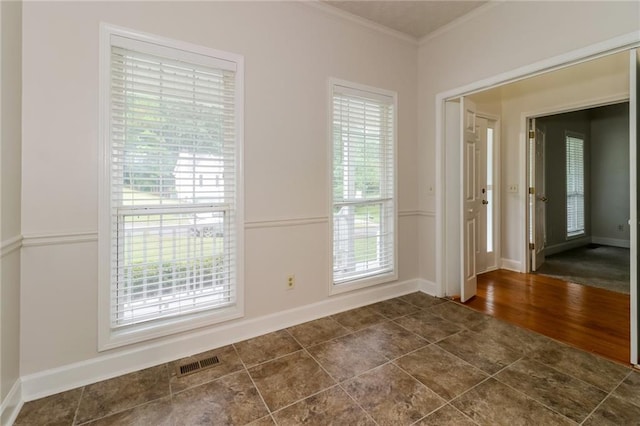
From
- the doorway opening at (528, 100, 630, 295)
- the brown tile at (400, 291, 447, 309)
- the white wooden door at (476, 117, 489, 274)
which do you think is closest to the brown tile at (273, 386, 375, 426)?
the brown tile at (400, 291, 447, 309)

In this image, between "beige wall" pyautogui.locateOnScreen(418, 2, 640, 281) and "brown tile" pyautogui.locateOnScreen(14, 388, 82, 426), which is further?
"beige wall" pyautogui.locateOnScreen(418, 2, 640, 281)

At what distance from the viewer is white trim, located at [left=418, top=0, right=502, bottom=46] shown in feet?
8.93

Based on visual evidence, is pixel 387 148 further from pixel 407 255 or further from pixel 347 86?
pixel 407 255

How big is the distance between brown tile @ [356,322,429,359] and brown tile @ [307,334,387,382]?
0.05m

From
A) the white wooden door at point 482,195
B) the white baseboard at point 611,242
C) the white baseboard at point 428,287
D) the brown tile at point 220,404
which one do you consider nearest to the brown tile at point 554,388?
the white baseboard at point 428,287

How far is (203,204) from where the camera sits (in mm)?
2242

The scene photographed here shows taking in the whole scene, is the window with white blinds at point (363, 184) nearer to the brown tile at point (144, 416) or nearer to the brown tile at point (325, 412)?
the brown tile at point (325, 412)

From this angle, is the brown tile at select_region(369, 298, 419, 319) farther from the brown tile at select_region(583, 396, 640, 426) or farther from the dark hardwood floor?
the brown tile at select_region(583, 396, 640, 426)

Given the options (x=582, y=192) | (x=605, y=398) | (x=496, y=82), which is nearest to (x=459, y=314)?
(x=605, y=398)

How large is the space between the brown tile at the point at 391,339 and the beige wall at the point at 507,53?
3.60 ft

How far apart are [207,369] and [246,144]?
169 cm

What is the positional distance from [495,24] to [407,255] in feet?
8.02

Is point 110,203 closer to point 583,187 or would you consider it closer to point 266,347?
point 266,347

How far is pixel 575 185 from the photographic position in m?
5.76
